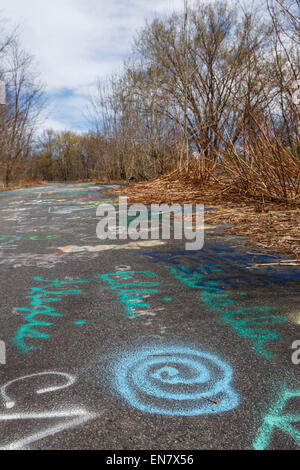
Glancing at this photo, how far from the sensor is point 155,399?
93 cm

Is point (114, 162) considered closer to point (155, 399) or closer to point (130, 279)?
point (130, 279)

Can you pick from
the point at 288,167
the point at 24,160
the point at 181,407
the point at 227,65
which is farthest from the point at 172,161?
the point at 24,160

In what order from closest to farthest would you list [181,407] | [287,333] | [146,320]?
1. [181,407]
2. [287,333]
3. [146,320]

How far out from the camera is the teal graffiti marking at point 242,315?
1.22m

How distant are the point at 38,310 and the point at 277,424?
3.21ft

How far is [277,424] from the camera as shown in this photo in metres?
0.83

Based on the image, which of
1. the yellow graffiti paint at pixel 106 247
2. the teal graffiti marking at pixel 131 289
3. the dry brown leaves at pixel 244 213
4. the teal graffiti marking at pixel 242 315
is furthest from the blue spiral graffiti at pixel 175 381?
the yellow graffiti paint at pixel 106 247

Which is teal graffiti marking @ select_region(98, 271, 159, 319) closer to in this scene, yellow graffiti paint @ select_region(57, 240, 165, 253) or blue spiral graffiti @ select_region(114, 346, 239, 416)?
blue spiral graffiti @ select_region(114, 346, 239, 416)

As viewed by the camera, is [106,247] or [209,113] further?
[209,113]

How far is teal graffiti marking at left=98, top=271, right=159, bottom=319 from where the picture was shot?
1503mm

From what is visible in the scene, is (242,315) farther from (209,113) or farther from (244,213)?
(209,113)

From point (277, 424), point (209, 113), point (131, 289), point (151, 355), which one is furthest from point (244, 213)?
point (209, 113)

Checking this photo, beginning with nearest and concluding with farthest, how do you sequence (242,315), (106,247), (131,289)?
(242,315), (131,289), (106,247)
